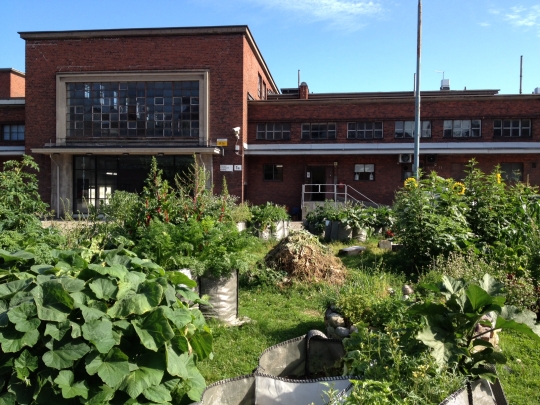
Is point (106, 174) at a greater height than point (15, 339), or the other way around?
point (106, 174)

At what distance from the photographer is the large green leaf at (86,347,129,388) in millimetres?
2875

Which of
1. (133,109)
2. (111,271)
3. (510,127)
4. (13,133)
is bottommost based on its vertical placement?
(111,271)

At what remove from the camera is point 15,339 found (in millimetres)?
2863

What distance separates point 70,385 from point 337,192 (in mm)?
23101

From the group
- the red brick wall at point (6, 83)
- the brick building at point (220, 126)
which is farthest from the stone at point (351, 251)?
the red brick wall at point (6, 83)

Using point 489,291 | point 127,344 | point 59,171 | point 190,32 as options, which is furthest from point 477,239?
point 59,171

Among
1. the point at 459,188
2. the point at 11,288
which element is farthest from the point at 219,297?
the point at 459,188

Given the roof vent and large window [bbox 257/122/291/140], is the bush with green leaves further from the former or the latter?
the roof vent

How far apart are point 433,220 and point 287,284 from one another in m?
2.83

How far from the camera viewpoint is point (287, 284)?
26.3ft

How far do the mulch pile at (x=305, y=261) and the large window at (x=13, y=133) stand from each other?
23.3m

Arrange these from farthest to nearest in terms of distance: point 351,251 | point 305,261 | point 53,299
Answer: point 351,251
point 305,261
point 53,299

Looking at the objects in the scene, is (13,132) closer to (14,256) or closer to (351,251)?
(351,251)

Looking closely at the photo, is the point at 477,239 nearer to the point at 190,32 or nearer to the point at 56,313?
the point at 56,313
